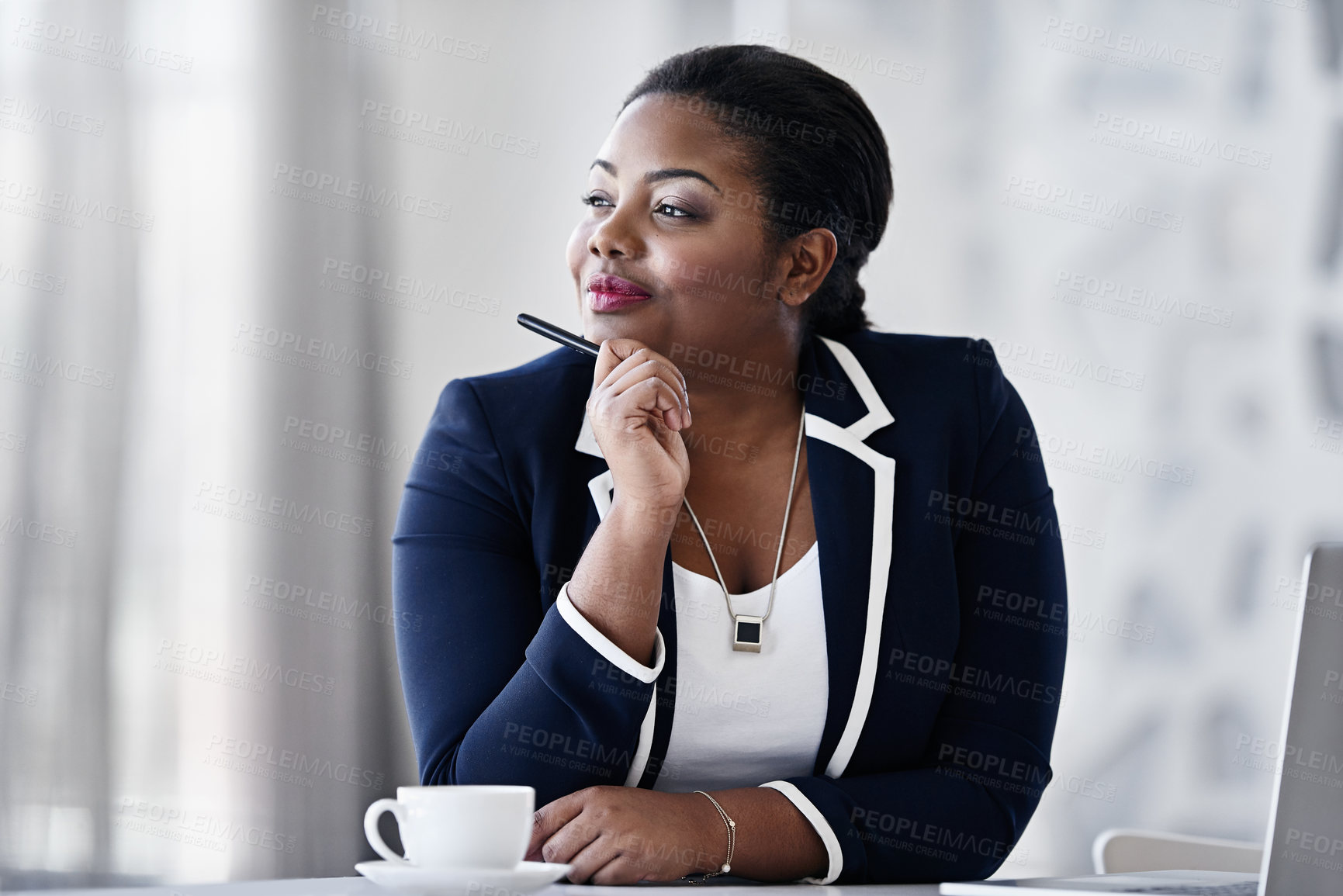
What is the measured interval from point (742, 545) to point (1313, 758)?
2.62 feet

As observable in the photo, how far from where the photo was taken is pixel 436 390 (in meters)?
2.39

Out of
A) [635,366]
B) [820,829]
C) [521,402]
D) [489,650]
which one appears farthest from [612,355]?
[820,829]

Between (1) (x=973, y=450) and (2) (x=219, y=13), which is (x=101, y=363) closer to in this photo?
(2) (x=219, y=13)

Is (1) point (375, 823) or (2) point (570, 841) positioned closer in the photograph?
(1) point (375, 823)

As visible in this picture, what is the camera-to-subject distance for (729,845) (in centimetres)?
111


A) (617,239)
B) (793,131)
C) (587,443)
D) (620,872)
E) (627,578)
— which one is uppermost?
(793,131)

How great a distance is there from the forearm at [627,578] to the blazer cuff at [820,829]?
203 millimetres

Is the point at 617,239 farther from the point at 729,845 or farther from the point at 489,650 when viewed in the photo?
the point at 729,845

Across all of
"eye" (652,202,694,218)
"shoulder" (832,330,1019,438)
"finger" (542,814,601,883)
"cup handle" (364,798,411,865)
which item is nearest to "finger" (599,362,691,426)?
"eye" (652,202,694,218)

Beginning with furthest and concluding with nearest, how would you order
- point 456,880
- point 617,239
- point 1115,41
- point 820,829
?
point 1115,41, point 617,239, point 820,829, point 456,880

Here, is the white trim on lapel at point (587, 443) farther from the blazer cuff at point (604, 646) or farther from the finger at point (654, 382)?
the blazer cuff at point (604, 646)

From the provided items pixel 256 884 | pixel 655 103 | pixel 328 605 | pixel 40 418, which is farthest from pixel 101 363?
pixel 256 884

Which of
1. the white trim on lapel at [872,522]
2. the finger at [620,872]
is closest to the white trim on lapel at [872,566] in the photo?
the white trim on lapel at [872,522]

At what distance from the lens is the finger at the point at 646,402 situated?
1.26 meters
